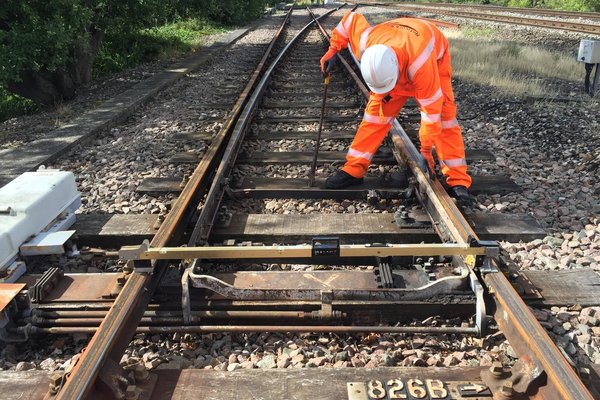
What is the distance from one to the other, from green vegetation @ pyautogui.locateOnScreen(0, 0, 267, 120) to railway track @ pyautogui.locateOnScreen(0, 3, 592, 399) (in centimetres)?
450

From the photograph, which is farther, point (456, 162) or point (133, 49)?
point (133, 49)

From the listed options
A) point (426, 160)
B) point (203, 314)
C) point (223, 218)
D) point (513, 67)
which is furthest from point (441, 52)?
point (513, 67)

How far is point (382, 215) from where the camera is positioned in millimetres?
3561

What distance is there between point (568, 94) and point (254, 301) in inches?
259

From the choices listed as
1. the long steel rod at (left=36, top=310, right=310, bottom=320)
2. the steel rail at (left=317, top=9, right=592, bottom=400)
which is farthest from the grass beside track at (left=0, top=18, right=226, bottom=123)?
the steel rail at (left=317, top=9, right=592, bottom=400)

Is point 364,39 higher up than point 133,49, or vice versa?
point 364,39

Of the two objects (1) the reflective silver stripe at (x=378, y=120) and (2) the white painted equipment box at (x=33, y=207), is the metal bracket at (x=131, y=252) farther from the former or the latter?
(1) the reflective silver stripe at (x=378, y=120)

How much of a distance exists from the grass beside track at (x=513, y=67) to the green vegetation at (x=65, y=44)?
21.0 ft

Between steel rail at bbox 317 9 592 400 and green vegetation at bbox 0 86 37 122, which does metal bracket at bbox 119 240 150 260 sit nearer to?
steel rail at bbox 317 9 592 400

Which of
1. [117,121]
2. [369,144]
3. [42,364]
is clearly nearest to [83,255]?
[42,364]

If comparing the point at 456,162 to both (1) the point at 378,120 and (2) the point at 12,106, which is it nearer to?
(1) the point at 378,120

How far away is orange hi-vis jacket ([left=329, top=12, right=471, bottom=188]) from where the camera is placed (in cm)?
360

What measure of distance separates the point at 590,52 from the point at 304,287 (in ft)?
20.1

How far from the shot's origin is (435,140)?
156 inches
